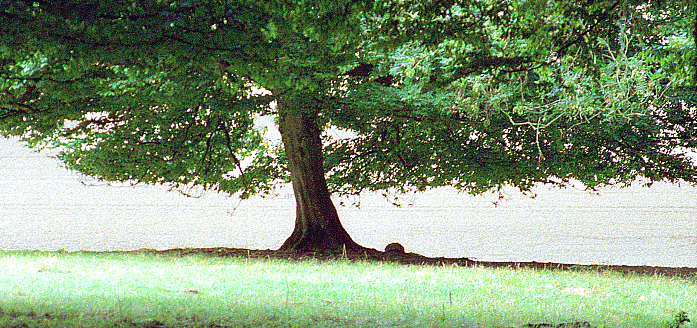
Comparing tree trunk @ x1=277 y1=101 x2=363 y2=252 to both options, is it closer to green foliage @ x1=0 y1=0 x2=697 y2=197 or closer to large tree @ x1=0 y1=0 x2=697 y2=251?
Result: large tree @ x1=0 y1=0 x2=697 y2=251

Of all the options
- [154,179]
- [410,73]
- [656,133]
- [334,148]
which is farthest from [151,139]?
[656,133]

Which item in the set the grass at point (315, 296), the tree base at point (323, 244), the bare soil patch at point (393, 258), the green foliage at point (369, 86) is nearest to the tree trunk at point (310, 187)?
the tree base at point (323, 244)

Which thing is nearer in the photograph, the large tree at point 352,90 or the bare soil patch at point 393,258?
the large tree at point 352,90

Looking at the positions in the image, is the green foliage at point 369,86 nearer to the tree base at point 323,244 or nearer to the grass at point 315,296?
the tree base at point 323,244

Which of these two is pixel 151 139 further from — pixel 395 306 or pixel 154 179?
pixel 395 306

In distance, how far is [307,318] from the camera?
5.58 m

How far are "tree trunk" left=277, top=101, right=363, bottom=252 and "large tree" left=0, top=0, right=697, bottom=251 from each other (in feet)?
0.13

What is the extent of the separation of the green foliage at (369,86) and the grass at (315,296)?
2472 mm

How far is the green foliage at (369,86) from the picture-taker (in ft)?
18.4

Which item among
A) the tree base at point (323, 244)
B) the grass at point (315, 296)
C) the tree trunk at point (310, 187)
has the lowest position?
the grass at point (315, 296)

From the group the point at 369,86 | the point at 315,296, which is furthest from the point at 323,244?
the point at 315,296

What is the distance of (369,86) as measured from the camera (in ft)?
39.4

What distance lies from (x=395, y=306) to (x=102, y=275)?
481 cm

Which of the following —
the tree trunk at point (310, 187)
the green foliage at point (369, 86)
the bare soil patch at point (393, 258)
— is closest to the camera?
the green foliage at point (369, 86)
